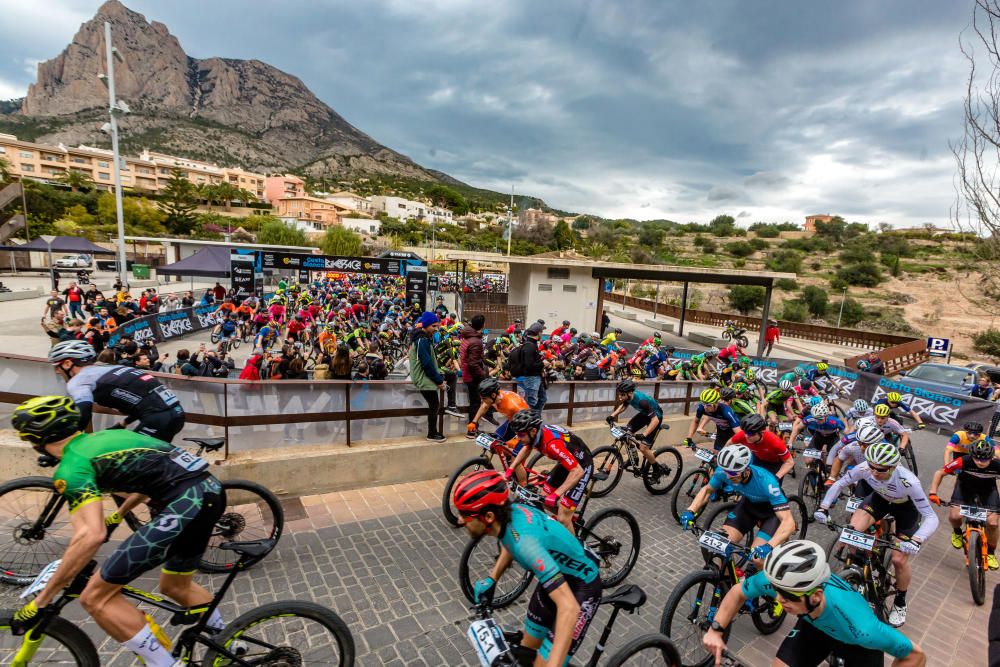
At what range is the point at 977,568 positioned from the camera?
17.2 ft

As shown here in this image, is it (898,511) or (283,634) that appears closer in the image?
(283,634)

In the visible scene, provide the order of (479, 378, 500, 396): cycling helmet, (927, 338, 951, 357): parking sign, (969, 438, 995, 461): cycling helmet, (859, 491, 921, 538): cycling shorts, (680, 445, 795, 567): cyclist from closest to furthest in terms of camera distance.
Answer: (680, 445, 795, 567): cyclist < (859, 491, 921, 538): cycling shorts < (479, 378, 500, 396): cycling helmet < (969, 438, 995, 461): cycling helmet < (927, 338, 951, 357): parking sign

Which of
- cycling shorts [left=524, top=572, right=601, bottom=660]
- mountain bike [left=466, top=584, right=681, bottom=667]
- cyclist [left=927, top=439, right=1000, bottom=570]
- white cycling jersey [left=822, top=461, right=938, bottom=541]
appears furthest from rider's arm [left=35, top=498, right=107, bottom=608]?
cyclist [left=927, top=439, right=1000, bottom=570]

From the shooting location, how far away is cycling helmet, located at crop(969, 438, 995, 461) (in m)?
5.49

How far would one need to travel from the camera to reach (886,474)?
15.6 ft

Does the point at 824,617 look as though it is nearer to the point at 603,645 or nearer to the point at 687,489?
the point at 603,645

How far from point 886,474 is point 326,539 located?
5.89 m

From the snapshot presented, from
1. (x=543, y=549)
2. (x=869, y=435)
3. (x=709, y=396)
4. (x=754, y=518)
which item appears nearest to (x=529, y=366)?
(x=709, y=396)

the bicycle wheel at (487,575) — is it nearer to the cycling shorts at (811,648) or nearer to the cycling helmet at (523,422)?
the cycling helmet at (523,422)

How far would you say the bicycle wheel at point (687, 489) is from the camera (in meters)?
6.41

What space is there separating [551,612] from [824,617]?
1524mm

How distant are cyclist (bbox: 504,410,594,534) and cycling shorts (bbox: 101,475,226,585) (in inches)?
101

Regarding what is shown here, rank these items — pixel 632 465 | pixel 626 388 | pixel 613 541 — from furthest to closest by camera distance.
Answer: pixel 632 465
pixel 626 388
pixel 613 541

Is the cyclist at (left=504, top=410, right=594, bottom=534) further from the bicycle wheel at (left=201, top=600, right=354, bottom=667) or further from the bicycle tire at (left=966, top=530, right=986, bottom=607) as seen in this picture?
the bicycle tire at (left=966, top=530, right=986, bottom=607)
